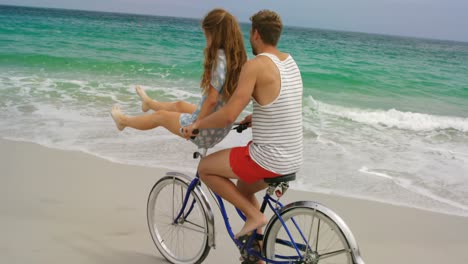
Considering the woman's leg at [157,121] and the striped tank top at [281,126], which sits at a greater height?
the striped tank top at [281,126]

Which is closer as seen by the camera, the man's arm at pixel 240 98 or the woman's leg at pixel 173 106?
the man's arm at pixel 240 98

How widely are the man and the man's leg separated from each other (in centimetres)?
1

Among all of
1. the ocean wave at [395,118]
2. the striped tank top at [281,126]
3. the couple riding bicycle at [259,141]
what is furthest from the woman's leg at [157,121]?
the ocean wave at [395,118]

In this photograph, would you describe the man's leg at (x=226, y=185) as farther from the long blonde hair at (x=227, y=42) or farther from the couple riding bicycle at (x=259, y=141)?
the long blonde hair at (x=227, y=42)

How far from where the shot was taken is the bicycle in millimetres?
2875

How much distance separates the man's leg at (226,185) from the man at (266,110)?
0.04ft

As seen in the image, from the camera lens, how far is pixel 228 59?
3.08m

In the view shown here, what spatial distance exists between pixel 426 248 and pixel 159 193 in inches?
86.9

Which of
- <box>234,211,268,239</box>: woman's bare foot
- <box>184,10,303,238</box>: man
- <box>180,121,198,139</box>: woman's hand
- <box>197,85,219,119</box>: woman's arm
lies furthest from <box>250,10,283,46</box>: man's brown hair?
<box>234,211,268,239</box>: woman's bare foot

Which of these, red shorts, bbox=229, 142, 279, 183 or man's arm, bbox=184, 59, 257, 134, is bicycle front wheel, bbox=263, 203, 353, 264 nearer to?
red shorts, bbox=229, 142, 279, 183

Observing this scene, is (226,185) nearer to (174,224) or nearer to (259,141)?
(259,141)

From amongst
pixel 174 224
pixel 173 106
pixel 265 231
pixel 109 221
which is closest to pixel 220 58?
pixel 173 106

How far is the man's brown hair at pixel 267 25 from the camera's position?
2826mm

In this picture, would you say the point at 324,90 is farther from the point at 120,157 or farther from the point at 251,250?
the point at 251,250
